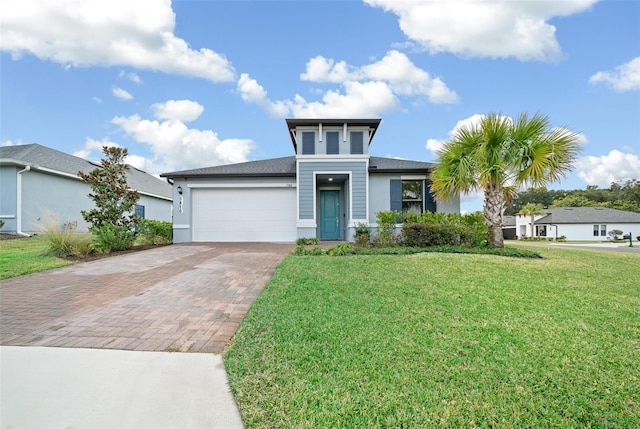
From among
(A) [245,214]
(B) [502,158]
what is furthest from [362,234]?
(A) [245,214]

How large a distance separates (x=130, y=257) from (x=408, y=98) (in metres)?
13.1

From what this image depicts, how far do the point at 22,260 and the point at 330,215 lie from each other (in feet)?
33.5

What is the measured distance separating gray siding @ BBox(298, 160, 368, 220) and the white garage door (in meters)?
0.89

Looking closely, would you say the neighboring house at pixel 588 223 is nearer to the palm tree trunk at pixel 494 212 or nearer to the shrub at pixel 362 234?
the palm tree trunk at pixel 494 212

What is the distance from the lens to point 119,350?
2867mm

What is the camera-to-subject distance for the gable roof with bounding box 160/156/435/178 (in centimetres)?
1215

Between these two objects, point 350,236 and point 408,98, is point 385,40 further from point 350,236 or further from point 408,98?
point 350,236

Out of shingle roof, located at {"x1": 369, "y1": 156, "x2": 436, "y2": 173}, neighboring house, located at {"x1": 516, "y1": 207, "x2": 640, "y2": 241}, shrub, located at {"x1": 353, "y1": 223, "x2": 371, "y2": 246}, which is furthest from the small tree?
neighboring house, located at {"x1": 516, "y1": 207, "x2": 640, "y2": 241}

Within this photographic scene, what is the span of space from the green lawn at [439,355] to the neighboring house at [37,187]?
423 inches

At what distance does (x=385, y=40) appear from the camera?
39.1 ft

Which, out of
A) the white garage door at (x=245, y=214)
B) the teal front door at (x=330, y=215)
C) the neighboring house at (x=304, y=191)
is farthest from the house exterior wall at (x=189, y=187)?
the teal front door at (x=330, y=215)

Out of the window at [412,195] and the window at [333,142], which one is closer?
the window at [333,142]

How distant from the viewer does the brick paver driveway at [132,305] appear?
3.11m

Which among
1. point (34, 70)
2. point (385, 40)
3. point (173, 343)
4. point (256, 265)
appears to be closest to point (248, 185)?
point (256, 265)
